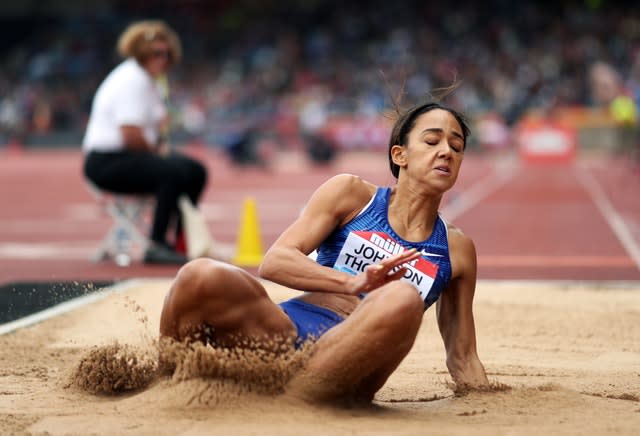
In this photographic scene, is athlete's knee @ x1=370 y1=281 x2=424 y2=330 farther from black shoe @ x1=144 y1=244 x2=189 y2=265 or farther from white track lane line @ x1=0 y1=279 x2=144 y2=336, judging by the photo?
black shoe @ x1=144 y1=244 x2=189 y2=265

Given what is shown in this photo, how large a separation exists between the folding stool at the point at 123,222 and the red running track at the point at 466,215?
17cm

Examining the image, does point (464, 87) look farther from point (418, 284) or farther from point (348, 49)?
point (418, 284)

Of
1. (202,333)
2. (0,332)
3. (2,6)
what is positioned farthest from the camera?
(2,6)

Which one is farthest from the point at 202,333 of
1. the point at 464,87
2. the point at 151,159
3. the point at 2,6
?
the point at 2,6

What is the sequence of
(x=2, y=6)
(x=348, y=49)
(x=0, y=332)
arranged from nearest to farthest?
(x=0, y=332)
(x=348, y=49)
(x=2, y=6)

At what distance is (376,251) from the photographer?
4.39m

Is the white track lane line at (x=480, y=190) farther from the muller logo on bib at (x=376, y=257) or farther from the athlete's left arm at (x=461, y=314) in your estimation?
the muller logo on bib at (x=376, y=257)

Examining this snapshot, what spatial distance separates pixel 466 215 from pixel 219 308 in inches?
421

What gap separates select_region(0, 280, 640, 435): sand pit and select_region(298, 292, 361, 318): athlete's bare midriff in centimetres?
38

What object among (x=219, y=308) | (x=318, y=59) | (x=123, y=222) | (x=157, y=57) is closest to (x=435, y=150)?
(x=219, y=308)

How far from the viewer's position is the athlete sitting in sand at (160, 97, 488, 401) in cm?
396

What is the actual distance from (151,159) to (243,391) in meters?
5.37

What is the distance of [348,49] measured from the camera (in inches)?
1481

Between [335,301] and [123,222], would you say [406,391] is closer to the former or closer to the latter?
[335,301]
